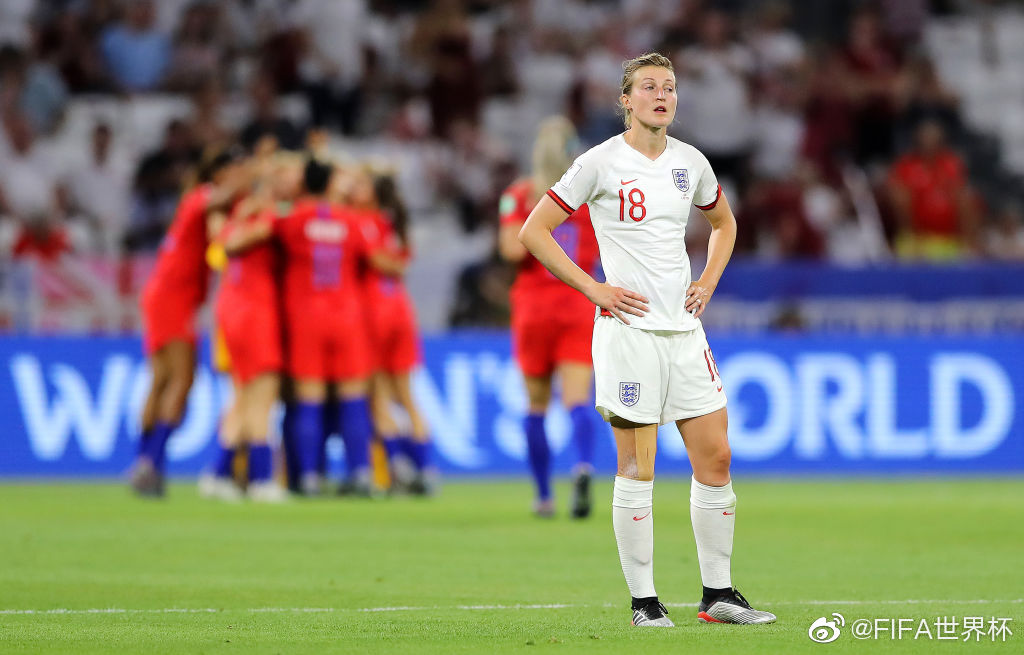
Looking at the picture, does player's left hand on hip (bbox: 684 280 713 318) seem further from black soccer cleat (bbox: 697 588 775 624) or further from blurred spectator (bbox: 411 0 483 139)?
blurred spectator (bbox: 411 0 483 139)

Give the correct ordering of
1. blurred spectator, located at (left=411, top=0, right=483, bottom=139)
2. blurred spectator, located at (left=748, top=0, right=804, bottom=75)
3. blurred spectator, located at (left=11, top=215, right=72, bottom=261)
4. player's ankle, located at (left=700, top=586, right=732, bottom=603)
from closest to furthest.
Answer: player's ankle, located at (left=700, top=586, right=732, bottom=603) < blurred spectator, located at (left=11, top=215, right=72, bottom=261) < blurred spectator, located at (left=411, top=0, right=483, bottom=139) < blurred spectator, located at (left=748, top=0, right=804, bottom=75)

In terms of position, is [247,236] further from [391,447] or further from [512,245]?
[512,245]

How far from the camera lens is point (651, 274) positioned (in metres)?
6.66

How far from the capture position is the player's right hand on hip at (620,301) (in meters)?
6.60

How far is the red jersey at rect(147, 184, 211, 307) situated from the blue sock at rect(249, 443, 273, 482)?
149 cm

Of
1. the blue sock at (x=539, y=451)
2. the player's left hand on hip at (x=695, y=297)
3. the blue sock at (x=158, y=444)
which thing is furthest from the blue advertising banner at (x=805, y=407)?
the player's left hand on hip at (x=695, y=297)

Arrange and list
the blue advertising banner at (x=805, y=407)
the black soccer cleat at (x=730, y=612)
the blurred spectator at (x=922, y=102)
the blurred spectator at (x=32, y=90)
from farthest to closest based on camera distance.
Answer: the blurred spectator at (x=922, y=102)
the blurred spectator at (x=32, y=90)
the blue advertising banner at (x=805, y=407)
the black soccer cleat at (x=730, y=612)

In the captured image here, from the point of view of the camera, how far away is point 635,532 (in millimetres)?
6570

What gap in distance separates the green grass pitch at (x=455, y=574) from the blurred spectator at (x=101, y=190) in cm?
562

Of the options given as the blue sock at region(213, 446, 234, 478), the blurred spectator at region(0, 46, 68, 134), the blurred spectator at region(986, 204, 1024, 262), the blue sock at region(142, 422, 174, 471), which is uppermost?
the blurred spectator at region(0, 46, 68, 134)

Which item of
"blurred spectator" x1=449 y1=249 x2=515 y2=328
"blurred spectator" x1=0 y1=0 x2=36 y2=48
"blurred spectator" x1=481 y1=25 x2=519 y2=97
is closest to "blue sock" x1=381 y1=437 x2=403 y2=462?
"blurred spectator" x1=449 y1=249 x2=515 y2=328

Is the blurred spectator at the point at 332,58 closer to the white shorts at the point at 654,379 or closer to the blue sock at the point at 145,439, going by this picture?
the blue sock at the point at 145,439

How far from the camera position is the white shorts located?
6574mm

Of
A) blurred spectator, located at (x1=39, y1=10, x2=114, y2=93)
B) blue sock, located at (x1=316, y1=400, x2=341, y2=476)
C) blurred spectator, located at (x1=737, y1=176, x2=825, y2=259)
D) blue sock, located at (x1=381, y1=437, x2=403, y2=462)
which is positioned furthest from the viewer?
blurred spectator, located at (x1=39, y1=10, x2=114, y2=93)
